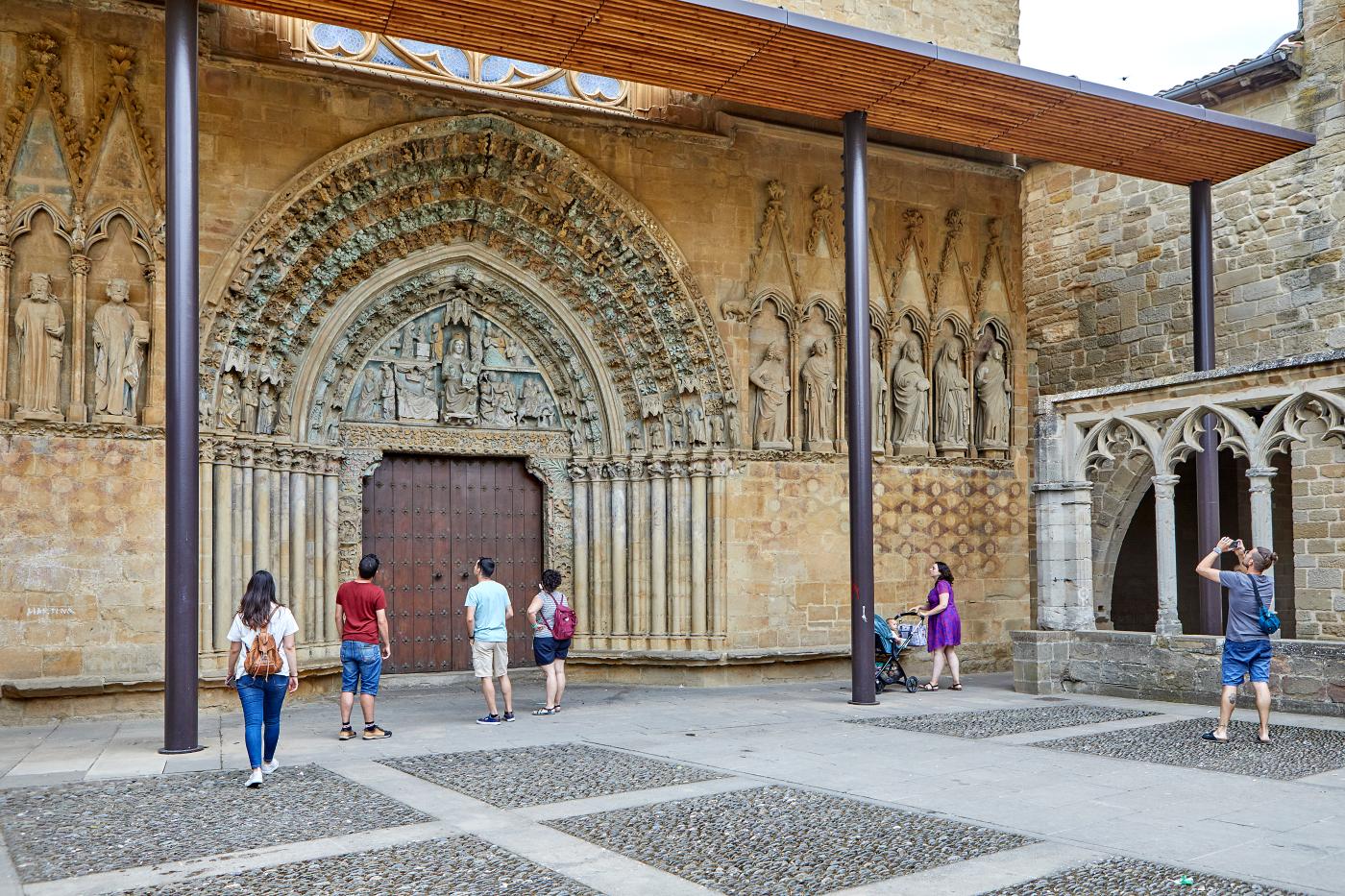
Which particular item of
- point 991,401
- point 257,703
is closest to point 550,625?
point 257,703

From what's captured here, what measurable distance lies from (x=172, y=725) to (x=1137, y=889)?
613cm

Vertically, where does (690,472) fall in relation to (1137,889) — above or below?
above

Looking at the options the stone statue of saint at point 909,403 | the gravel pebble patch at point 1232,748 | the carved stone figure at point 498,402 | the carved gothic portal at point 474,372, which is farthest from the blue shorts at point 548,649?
the stone statue of saint at point 909,403

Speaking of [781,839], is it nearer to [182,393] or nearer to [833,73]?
[182,393]

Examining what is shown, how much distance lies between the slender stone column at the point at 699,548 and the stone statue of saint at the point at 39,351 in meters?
6.18

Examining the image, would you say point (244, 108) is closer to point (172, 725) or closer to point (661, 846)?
point (172, 725)

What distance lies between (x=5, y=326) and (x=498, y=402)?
4860 mm

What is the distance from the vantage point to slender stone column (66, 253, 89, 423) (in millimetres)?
10055

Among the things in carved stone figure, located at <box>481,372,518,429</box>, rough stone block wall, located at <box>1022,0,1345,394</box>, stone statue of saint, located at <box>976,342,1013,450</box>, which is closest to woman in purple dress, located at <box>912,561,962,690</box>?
stone statue of saint, located at <box>976,342,1013,450</box>

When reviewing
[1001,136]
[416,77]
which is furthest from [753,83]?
[416,77]

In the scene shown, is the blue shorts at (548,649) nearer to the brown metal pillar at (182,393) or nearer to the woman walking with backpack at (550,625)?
the woman walking with backpack at (550,625)

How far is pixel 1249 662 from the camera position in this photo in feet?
26.4

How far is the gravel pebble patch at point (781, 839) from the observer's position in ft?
15.7

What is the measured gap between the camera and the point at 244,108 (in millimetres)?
11000
